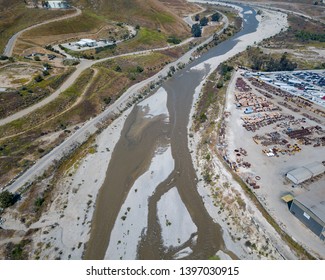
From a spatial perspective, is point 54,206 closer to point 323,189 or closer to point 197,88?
point 323,189

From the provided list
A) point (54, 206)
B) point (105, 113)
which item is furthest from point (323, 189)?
point (105, 113)

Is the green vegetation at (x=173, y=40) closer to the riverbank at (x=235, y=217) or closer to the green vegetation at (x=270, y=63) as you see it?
the green vegetation at (x=270, y=63)

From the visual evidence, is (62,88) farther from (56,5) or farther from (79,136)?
(56,5)

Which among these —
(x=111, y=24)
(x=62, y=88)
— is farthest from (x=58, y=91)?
(x=111, y=24)

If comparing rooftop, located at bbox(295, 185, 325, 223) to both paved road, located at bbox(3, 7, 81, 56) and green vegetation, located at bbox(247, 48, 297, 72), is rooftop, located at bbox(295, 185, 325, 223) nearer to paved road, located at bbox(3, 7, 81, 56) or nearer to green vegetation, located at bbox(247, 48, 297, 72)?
green vegetation, located at bbox(247, 48, 297, 72)

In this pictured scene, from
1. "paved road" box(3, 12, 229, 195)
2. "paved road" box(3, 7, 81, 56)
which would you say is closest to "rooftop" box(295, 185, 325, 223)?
"paved road" box(3, 12, 229, 195)

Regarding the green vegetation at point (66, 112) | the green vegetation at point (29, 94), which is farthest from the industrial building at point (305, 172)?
the green vegetation at point (29, 94)

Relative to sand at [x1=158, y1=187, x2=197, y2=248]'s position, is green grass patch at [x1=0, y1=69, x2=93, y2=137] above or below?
above

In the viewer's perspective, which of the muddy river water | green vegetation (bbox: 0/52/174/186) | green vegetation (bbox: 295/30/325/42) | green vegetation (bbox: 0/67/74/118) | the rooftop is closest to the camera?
the rooftop
